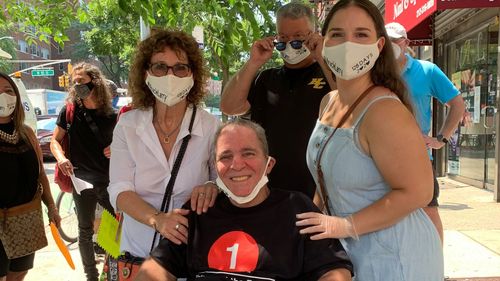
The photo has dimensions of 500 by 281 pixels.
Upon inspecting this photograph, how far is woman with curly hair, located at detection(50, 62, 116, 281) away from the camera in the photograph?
4406 mm

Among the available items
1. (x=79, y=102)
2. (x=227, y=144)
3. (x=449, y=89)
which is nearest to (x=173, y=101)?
(x=227, y=144)

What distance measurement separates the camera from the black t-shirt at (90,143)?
14.6 ft

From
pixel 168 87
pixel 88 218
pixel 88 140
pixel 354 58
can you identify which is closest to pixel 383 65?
pixel 354 58

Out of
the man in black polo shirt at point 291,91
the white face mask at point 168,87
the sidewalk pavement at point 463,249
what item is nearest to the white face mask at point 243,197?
the white face mask at point 168,87

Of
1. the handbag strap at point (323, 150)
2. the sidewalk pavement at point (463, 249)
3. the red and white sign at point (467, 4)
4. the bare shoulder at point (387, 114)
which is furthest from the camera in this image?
the red and white sign at point (467, 4)

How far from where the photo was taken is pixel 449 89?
408 cm

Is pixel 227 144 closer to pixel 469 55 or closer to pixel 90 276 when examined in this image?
pixel 90 276

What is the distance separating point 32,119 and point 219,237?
412 inches

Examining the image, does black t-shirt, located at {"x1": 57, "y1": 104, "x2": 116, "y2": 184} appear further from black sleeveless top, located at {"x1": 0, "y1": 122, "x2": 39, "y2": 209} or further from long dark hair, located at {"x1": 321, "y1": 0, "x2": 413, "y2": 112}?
long dark hair, located at {"x1": 321, "y1": 0, "x2": 413, "y2": 112}

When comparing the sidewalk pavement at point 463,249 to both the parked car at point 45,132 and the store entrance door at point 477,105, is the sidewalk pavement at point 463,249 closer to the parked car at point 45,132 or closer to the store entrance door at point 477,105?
the store entrance door at point 477,105

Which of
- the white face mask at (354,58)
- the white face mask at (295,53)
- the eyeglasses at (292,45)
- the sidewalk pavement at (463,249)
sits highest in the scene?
the eyeglasses at (292,45)

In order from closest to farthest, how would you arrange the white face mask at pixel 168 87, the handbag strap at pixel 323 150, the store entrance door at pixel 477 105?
1. the handbag strap at pixel 323 150
2. the white face mask at pixel 168 87
3. the store entrance door at pixel 477 105

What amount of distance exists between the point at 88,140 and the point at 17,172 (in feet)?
3.55

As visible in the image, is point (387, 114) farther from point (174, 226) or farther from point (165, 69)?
point (165, 69)
